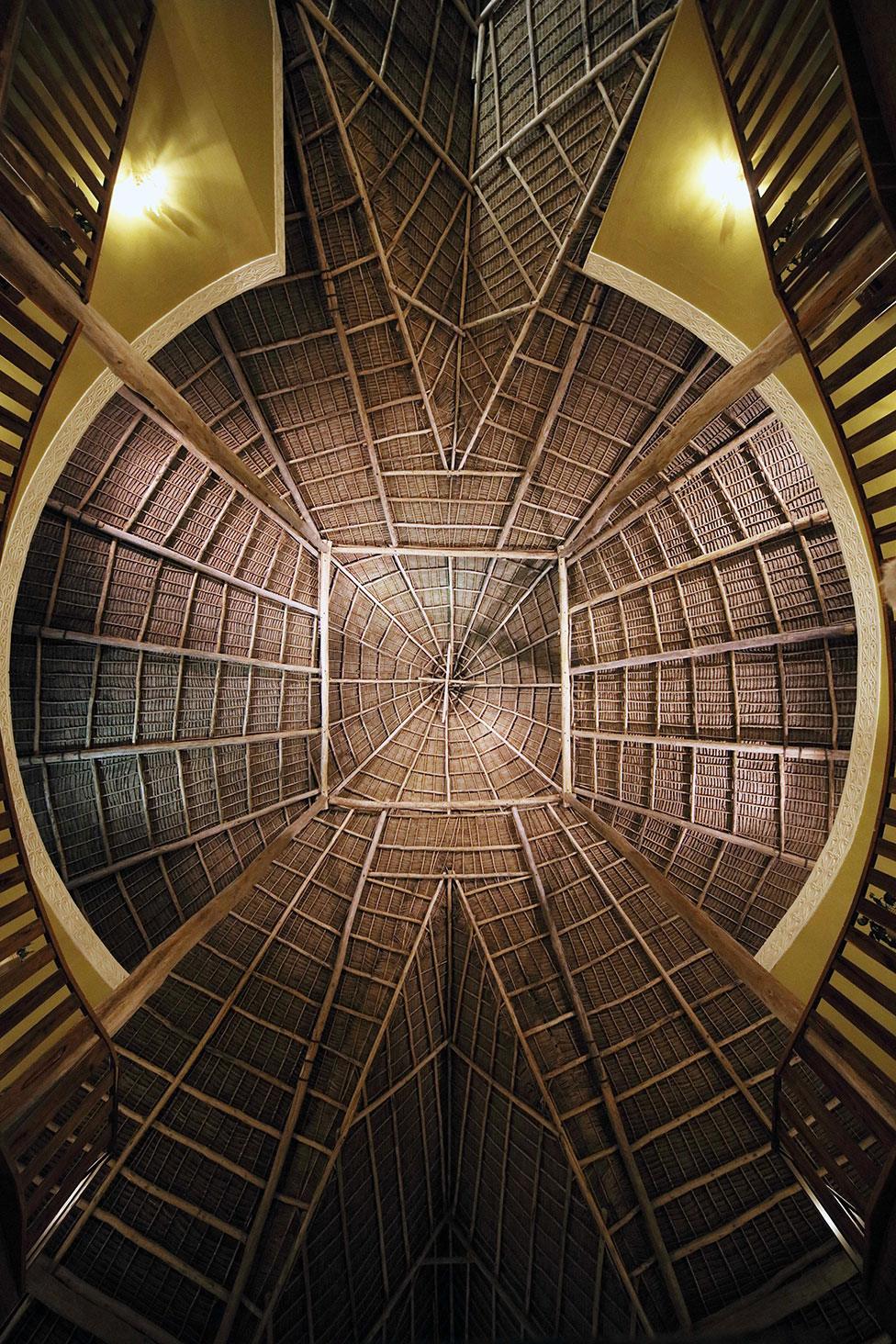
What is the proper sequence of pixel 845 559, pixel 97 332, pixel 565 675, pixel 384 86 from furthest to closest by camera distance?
pixel 565 675
pixel 384 86
pixel 845 559
pixel 97 332

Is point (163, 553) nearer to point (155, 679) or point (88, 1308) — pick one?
point (155, 679)

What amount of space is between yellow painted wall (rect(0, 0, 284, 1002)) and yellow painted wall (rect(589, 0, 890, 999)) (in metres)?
3.60

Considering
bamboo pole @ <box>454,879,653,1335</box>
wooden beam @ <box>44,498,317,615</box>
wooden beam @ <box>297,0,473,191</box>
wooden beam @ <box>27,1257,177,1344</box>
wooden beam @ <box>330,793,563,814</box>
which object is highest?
wooden beam @ <box>297,0,473,191</box>

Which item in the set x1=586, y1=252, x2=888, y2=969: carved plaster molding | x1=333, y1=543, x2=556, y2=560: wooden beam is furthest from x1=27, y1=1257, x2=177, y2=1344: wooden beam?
x1=333, y1=543, x2=556, y2=560: wooden beam

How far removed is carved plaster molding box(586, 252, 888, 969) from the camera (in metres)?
6.75

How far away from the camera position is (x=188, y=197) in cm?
622

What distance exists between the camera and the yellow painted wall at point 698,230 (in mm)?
6078

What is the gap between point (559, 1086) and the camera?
30.7 feet

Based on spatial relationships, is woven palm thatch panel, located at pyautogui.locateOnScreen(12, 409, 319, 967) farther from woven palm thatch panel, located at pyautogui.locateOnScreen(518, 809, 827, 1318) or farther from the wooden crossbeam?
woven palm thatch panel, located at pyautogui.locateOnScreen(518, 809, 827, 1318)

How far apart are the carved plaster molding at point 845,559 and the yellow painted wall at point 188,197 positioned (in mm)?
3663

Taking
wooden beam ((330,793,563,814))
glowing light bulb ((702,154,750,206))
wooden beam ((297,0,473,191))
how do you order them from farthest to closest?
1. wooden beam ((330,793,563,814))
2. wooden beam ((297,0,473,191))
3. glowing light bulb ((702,154,750,206))

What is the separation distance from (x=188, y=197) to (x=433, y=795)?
29.6ft

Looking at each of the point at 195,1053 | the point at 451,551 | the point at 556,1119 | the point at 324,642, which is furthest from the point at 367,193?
the point at 556,1119

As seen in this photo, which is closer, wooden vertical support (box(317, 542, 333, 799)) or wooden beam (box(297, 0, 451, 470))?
wooden beam (box(297, 0, 451, 470))
